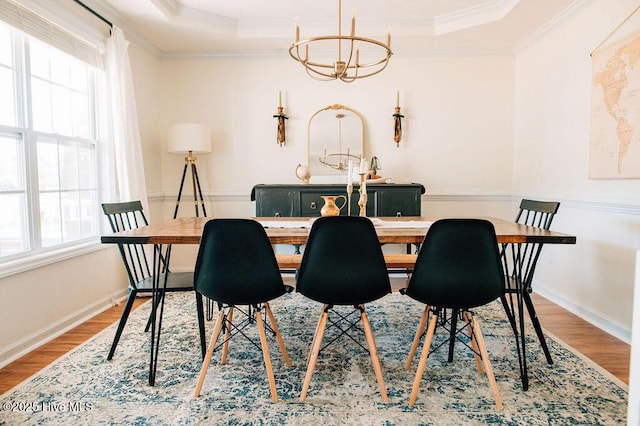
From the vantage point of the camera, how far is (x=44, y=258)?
2664mm

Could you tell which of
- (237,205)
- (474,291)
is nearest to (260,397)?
(474,291)

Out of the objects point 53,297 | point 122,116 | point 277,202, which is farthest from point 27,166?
point 277,202

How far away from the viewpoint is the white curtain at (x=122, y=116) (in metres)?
3.41

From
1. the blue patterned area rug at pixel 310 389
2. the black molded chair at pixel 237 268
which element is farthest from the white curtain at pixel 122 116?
the black molded chair at pixel 237 268

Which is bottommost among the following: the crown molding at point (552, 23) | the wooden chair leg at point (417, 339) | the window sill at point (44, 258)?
the wooden chair leg at point (417, 339)

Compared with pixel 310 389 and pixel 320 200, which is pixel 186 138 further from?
pixel 310 389

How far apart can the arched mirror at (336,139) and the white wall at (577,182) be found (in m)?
1.75

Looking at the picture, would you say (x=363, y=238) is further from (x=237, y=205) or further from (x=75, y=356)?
(x=237, y=205)

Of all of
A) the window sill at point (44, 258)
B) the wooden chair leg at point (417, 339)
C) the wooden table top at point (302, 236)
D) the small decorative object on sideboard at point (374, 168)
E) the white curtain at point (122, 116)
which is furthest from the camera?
the small decorative object on sideboard at point (374, 168)

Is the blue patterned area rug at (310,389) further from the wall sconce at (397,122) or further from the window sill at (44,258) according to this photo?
the wall sconce at (397,122)

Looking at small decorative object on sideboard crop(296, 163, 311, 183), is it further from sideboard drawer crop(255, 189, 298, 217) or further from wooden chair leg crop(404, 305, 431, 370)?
wooden chair leg crop(404, 305, 431, 370)

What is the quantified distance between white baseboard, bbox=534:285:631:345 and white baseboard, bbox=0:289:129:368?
3.82 m

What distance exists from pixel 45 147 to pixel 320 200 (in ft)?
7.46

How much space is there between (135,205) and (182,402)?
4.79 ft
